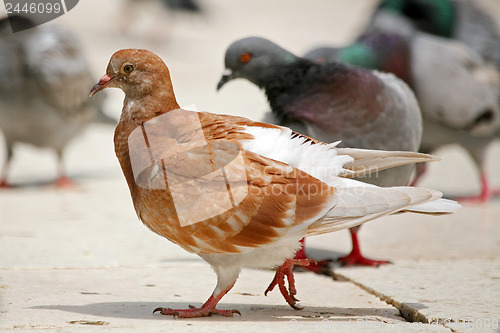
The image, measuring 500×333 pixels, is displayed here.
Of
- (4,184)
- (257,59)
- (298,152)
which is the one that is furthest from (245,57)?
(4,184)

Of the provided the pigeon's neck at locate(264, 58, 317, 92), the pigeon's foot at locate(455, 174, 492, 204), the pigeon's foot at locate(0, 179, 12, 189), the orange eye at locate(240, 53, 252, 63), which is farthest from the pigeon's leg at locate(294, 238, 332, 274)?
the pigeon's foot at locate(0, 179, 12, 189)

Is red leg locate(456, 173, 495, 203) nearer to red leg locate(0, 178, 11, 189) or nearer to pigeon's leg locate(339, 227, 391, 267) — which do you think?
pigeon's leg locate(339, 227, 391, 267)

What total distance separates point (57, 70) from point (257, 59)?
3.03 m

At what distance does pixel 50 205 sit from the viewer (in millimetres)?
6457

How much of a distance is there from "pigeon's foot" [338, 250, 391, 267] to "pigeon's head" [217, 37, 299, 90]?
46.2 inches

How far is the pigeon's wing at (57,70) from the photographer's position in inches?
287

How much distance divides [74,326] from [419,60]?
13.6ft

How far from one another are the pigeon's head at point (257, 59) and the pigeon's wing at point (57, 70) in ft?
9.10

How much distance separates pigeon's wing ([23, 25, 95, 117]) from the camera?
7.29m

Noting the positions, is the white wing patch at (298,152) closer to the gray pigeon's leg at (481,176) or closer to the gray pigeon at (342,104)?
the gray pigeon at (342,104)

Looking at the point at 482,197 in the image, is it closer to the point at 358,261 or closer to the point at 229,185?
the point at 358,261

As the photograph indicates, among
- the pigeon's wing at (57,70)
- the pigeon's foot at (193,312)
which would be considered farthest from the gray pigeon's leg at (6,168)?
the pigeon's foot at (193,312)

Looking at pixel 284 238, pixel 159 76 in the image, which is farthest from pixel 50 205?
pixel 284 238

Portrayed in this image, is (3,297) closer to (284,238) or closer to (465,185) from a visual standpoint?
(284,238)
